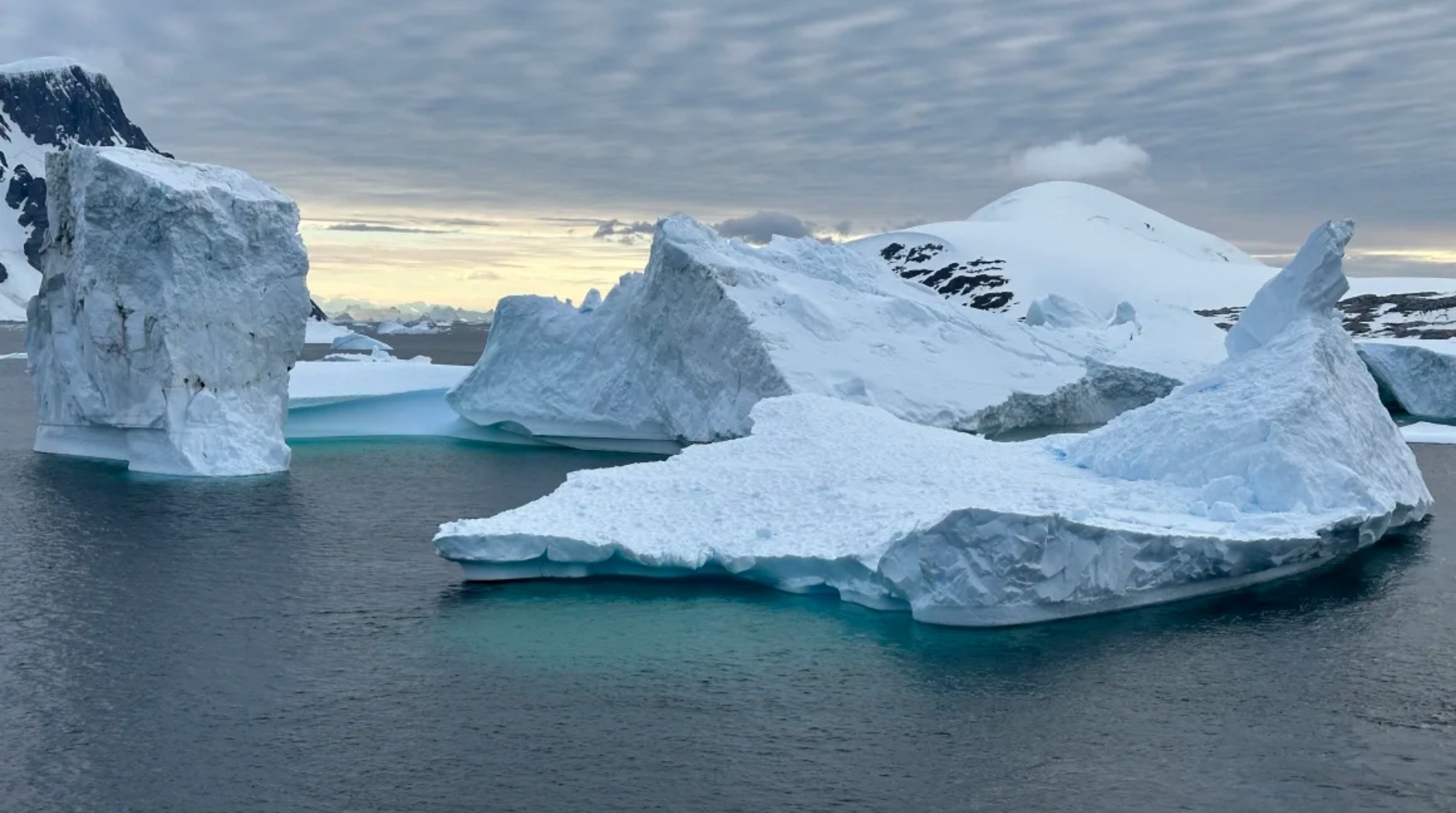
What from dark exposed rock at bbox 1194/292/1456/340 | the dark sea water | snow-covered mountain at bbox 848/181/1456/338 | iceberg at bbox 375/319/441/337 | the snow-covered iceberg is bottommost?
the dark sea water

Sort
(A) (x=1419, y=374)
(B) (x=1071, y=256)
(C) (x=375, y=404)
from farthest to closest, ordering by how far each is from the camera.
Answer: (B) (x=1071, y=256), (A) (x=1419, y=374), (C) (x=375, y=404)

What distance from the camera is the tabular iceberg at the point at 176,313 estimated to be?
21562 mm

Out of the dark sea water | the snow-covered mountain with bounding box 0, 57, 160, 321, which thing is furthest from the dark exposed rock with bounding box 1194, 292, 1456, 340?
the snow-covered mountain with bounding box 0, 57, 160, 321

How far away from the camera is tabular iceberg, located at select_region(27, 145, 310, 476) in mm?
21562

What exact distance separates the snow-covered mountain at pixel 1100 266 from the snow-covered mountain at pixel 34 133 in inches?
2740

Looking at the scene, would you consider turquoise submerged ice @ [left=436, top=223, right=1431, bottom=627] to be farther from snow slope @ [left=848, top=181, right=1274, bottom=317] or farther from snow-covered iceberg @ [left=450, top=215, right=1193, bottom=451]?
snow slope @ [left=848, top=181, right=1274, bottom=317]

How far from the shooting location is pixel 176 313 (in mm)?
21594

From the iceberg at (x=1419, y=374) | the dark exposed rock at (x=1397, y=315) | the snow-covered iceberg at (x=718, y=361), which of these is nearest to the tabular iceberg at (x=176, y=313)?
the snow-covered iceberg at (x=718, y=361)

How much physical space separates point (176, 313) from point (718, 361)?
374 inches

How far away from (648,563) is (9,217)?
369ft

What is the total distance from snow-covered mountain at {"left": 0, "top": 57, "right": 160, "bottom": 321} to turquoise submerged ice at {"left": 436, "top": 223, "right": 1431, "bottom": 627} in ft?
347

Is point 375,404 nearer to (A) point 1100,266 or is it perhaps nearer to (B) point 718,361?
(B) point 718,361

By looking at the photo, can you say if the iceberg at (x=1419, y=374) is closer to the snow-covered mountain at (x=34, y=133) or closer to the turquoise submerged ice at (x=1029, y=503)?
the turquoise submerged ice at (x=1029, y=503)

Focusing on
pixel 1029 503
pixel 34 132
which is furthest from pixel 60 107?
pixel 1029 503
